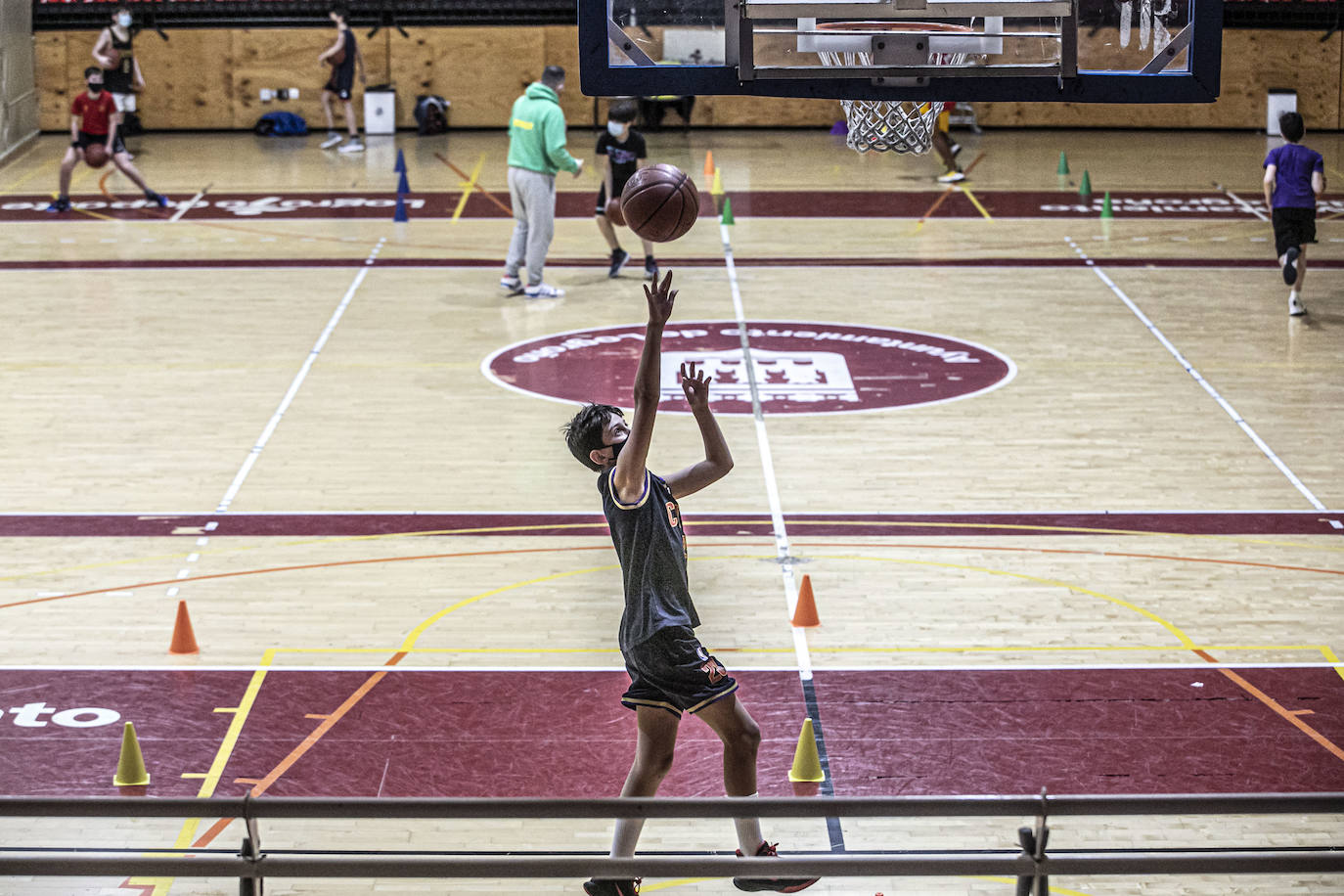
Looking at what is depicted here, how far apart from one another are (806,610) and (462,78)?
67.1 ft

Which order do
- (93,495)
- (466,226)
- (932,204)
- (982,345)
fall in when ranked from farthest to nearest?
(932,204), (466,226), (982,345), (93,495)

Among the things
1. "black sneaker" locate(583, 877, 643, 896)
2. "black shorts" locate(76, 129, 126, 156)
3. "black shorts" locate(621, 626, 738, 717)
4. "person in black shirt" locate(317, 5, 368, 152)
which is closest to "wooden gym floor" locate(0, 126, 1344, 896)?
"black sneaker" locate(583, 877, 643, 896)

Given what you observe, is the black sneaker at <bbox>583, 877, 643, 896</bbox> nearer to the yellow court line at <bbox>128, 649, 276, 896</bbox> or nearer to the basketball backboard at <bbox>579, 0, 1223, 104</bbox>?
the yellow court line at <bbox>128, 649, 276, 896</bbox>

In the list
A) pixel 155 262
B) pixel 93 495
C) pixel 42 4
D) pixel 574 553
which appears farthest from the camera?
pixel 42 4

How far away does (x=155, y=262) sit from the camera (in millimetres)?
17641

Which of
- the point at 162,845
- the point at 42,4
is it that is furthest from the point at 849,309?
the point at 42,4

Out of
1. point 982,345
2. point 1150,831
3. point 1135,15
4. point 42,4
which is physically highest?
point 42,4

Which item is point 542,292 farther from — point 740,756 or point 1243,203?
point 740,756

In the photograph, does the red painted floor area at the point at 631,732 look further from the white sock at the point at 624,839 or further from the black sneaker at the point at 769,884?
the white sock at the point at 624,839

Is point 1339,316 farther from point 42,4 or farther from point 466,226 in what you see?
point 42,4

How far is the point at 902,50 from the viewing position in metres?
6.98

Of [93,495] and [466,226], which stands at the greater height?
[466,226]

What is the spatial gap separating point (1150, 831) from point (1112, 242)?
13.0 metres

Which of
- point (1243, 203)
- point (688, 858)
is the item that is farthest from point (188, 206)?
point (688, 858)
